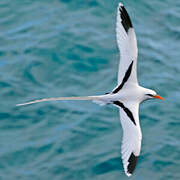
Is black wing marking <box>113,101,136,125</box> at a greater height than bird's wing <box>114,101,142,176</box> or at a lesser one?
greater

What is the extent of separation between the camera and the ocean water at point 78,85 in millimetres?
14523

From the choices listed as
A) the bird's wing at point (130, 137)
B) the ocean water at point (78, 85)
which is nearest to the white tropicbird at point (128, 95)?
the bird's wing at point (130, 137)

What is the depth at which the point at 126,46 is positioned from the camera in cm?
1172

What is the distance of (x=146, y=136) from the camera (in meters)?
15.4

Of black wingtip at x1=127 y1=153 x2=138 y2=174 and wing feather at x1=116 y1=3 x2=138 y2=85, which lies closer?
black wingtip at x1=127 y1=153 x2=138 y2=174

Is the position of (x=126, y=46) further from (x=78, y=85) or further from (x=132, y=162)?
(x=78, y=85)

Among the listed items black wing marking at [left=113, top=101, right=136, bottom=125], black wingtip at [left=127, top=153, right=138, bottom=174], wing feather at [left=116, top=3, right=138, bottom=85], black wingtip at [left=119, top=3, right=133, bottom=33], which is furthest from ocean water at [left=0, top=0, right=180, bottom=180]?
black wingtip at [left=119, top=3, right=133, bottom=33]

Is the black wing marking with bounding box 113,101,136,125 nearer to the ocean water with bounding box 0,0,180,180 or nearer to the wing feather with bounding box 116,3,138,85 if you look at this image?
the wing feather with bounding box 116,3,138,85

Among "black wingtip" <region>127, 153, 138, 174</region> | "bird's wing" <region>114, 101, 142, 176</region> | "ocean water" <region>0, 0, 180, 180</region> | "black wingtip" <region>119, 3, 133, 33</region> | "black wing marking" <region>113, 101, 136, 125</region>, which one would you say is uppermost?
"black wingtip" <region>119, 3, 133, 33</region>

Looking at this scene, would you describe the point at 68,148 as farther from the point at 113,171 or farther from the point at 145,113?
the point at 145,113

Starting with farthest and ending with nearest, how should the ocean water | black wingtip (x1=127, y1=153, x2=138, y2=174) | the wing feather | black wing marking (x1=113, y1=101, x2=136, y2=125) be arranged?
the ocean water < black wing marking (x1=113, y1=101, x2=136, y2=125) < the wing feather < black wingtip (x1=127, y1=153, x2=138, y2=174)

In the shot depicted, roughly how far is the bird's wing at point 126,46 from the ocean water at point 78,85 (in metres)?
3.73

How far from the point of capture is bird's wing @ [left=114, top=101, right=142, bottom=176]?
11.6m

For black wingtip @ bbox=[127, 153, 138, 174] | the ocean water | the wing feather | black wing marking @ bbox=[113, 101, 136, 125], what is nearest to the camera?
black wingtip @ bbox=[127, 153, 138, 174]
